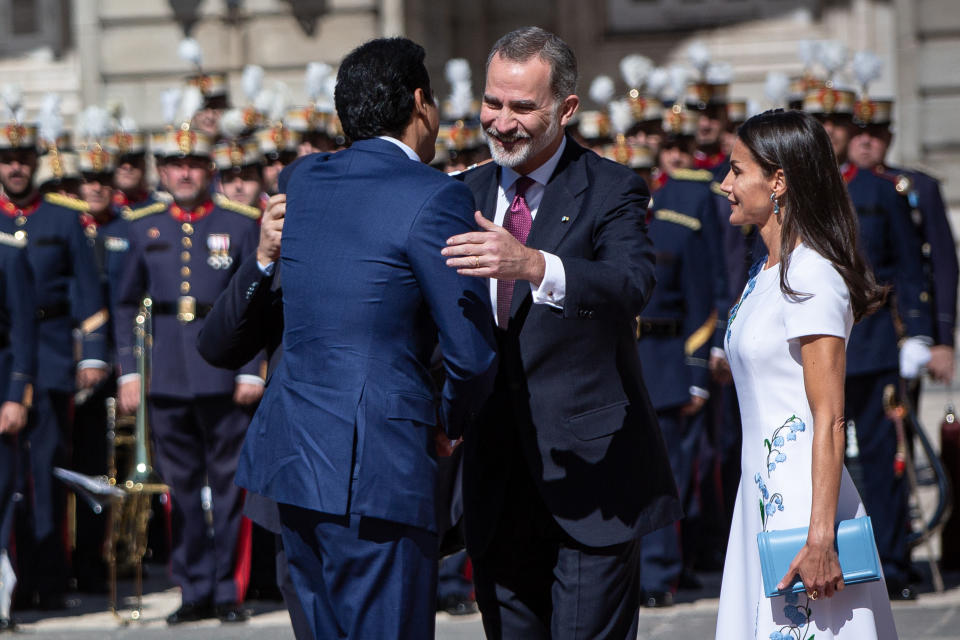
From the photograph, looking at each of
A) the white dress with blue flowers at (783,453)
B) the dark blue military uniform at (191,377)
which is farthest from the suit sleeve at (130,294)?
the white dress with blue flowers at (783,453)

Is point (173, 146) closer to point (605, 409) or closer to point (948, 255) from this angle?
point (948, 255)

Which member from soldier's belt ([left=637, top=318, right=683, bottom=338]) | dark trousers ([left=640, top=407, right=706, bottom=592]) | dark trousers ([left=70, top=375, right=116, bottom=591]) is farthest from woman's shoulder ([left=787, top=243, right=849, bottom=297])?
dark trousers ([left=70, top=375, right=116, bottom=591])

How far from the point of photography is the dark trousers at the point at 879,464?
7.24m

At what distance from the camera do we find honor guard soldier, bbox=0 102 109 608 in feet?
26.1

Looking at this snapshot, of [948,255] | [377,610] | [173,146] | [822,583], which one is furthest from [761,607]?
[173,146]

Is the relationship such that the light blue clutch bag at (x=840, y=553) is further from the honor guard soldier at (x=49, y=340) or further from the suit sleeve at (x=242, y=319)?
the honor guard soldier at (x=49, y=340)

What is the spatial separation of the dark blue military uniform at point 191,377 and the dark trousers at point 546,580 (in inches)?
141

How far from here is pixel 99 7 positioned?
44.0ft

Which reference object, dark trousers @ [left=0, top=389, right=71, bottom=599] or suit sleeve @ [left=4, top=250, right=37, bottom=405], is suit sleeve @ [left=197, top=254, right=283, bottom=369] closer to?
suit sleeve @ [left=4, top=250, right=37, bottom=405]

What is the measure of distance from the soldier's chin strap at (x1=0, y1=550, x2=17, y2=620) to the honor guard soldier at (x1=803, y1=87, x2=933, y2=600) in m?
3.79

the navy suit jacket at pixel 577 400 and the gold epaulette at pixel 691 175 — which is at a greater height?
the gold epaulette at pixel 691 175

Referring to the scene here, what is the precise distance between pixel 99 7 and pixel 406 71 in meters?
10.3

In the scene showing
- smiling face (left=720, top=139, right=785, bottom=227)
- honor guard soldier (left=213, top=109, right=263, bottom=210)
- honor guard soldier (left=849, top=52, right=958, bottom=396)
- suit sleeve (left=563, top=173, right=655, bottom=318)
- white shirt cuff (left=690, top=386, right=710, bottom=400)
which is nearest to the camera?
suit sleeve (left=563, top=173, right=655, bottom=318)

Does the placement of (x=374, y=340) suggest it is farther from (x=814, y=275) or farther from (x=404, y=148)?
(x=814, y=275)
